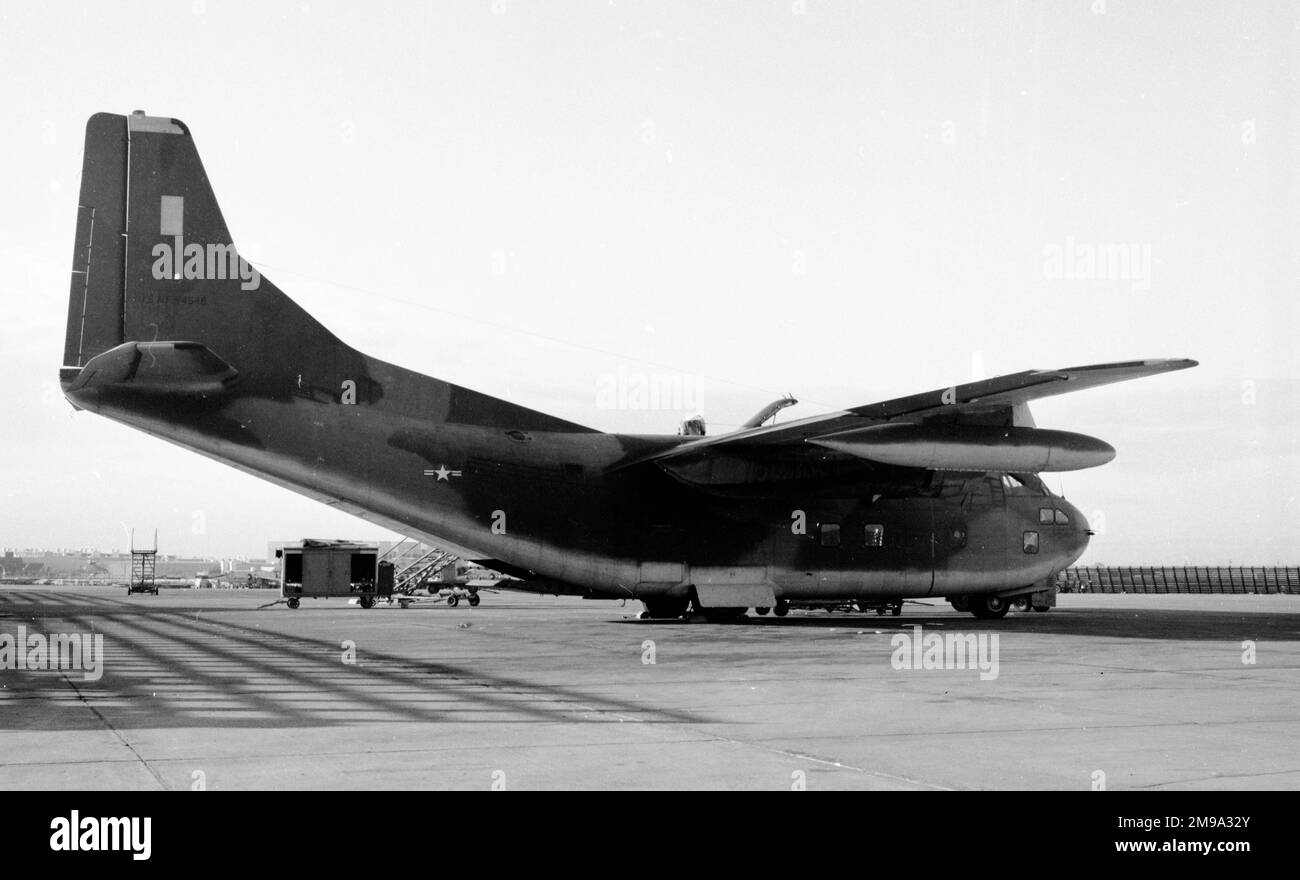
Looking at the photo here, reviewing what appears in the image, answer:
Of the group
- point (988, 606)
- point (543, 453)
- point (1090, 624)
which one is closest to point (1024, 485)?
point (988, 606)

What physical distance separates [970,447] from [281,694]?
14.9m

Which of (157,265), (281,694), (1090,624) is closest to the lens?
(281,694)

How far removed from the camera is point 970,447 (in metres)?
22.9

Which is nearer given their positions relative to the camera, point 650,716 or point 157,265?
point 650,716

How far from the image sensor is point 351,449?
22125 millimetres

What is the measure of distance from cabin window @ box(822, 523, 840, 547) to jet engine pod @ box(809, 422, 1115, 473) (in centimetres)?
337

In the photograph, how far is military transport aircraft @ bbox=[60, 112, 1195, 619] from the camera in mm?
20734

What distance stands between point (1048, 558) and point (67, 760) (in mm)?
24414

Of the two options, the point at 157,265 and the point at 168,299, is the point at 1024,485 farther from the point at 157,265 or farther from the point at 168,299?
the point at 157,265

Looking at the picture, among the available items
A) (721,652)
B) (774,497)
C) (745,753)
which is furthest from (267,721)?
(774,497)

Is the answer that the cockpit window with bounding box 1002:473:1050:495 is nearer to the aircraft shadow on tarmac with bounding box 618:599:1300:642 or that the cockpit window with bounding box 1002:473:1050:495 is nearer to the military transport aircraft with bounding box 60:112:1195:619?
the military transport aircraft with bounding box 60:112:1195:619

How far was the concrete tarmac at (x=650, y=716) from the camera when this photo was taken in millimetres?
7844

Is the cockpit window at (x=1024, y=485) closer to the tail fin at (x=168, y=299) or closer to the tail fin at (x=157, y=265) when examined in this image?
the tail fin at (x=168, y=299)
